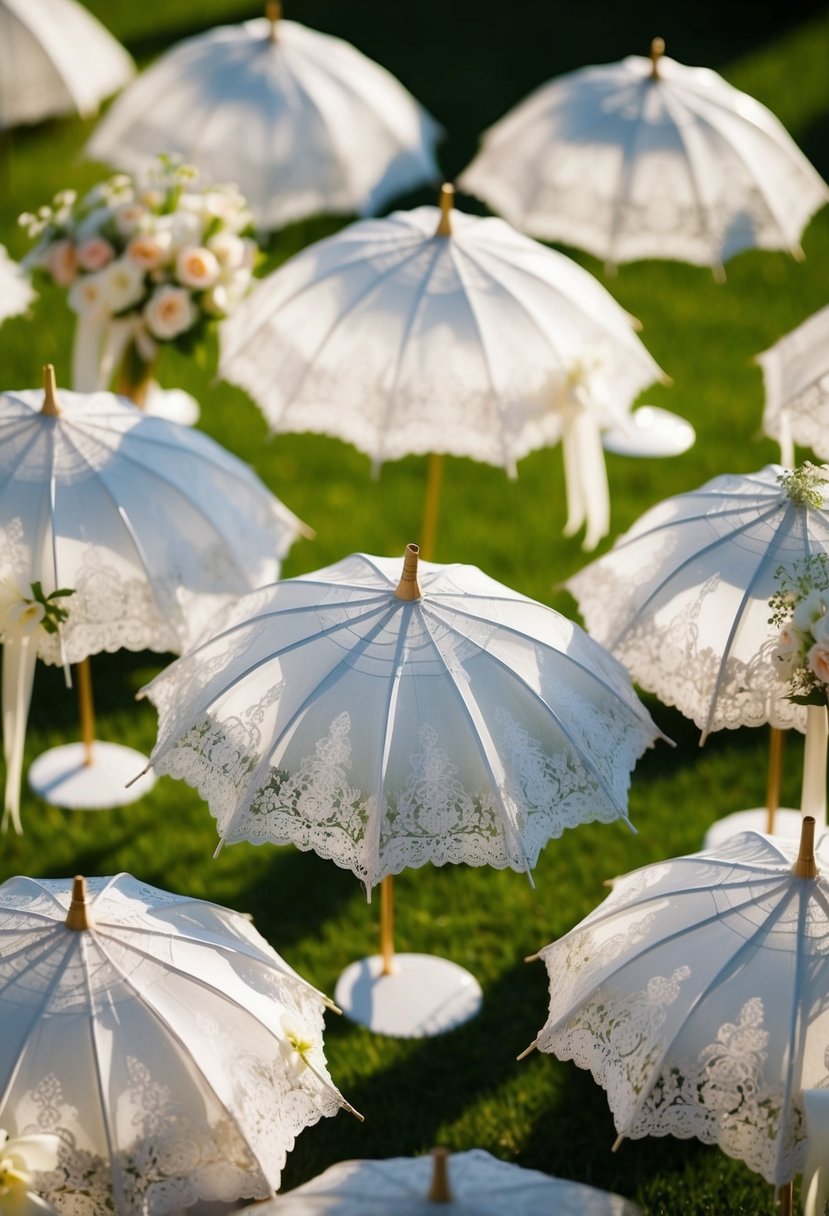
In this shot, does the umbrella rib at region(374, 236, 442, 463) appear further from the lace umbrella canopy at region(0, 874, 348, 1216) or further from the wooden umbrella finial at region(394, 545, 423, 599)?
the lace umbrella canopy at region(0, 874, 348, 1216)

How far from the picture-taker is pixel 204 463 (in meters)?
5.07

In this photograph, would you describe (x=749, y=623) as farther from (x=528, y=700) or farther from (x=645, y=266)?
(x=645, y=266)

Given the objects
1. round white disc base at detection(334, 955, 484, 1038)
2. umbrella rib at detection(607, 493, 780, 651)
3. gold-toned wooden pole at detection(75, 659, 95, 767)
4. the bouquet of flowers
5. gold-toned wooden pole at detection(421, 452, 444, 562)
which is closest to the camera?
the bouquet of flowers

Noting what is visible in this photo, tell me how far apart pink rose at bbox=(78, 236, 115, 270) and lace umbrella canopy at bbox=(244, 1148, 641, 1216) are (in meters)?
4.08

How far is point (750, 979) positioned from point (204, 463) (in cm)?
243

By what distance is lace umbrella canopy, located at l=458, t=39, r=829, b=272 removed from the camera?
6914 mm

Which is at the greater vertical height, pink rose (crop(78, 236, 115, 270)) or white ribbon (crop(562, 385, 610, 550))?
pink rose (crop(78, 236, 115, 270))

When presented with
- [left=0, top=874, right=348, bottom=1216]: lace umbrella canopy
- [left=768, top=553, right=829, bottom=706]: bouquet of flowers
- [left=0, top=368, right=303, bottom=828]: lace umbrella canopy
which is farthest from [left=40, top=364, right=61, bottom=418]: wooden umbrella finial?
[left=768, top=553, right=829, bottom=706]: bouquet of flowers

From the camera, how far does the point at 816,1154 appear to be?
336cm

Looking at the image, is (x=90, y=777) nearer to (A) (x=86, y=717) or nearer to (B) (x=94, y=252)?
(A) (x=86, y=717)

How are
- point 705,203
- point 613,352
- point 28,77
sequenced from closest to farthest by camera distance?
1. point 613,352
2. point 705,203
3. point 28,77

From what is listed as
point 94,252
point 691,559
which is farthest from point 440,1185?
point 94,252

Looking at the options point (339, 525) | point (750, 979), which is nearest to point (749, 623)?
point (750, 979)

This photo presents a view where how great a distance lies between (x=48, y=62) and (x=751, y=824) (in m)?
6.71
